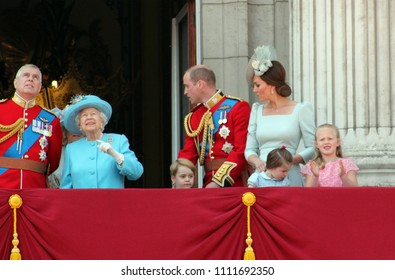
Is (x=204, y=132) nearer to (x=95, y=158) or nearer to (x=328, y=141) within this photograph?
(x=95, y=158)

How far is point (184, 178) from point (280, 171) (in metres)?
0.75

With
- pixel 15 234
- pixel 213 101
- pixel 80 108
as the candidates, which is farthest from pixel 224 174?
pixel 15 234

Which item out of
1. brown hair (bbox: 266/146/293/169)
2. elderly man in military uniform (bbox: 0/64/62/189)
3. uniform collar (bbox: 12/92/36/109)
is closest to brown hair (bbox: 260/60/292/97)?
brown hair (bbox: 266/146/293/169)

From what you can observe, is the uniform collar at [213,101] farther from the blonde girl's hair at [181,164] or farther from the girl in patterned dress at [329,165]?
the girl in patterned dress at [329,165]

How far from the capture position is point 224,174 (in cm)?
1058

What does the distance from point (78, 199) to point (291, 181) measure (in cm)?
155

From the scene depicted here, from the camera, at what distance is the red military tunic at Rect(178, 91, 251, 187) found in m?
10.8

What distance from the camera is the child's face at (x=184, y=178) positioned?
10.5m

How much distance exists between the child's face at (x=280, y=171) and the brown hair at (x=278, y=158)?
26 mm

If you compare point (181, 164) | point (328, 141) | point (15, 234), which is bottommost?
point (15, 234)

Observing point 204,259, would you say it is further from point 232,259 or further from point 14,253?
point 14,253

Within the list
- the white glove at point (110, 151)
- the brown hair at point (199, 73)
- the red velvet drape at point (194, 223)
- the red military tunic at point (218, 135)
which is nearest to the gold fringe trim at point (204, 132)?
the red military tunic at point (218, 135)

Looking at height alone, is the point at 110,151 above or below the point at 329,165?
above

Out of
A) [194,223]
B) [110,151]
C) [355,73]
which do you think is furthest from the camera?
[355,73]
